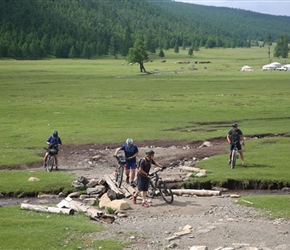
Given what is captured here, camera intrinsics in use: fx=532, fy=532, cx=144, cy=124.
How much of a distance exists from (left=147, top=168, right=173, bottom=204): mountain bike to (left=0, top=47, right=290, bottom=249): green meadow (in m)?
4.29

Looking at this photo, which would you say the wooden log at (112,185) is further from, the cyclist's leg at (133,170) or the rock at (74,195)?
the rock at (74,195)

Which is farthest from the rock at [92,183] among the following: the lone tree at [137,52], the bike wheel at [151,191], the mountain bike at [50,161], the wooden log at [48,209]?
the lone tree at [137,52]

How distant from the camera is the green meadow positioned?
2439 centimetres

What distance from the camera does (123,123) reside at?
57.9 meters

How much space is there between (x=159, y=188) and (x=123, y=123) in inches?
1244

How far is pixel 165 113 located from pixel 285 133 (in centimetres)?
1982

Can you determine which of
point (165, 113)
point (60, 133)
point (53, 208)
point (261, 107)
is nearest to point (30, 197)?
point (53, 208)

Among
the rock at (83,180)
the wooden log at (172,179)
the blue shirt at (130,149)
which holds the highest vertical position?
the blue shirt at (130,149)

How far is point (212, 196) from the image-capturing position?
28625 millimetres

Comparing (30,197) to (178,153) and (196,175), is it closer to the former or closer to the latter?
(196,175)

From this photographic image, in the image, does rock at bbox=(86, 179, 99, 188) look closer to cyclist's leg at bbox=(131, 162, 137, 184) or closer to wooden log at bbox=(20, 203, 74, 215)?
cyclist's leg at bbox=(131, 162, 137, 184)

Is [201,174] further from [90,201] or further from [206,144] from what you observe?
[206,144]

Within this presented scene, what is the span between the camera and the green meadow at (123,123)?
24389 mm

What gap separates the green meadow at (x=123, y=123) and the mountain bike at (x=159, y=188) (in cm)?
429
